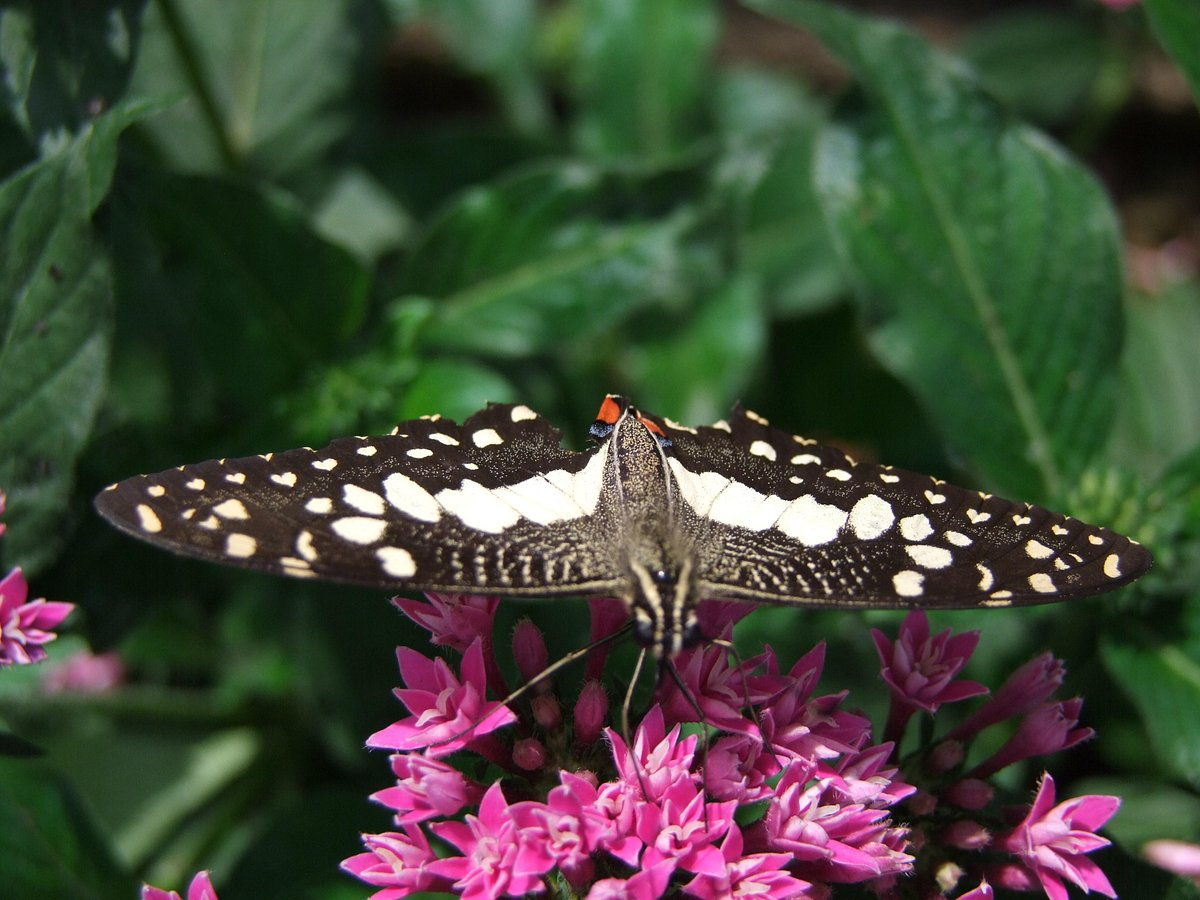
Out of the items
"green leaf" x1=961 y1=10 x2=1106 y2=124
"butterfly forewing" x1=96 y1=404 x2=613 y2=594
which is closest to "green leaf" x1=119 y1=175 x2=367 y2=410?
"butterfly forewing" x1=96 y1=404 x2=613 y2=594

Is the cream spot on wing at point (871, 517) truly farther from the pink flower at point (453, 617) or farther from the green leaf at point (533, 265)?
the green leaf at point (533, 265)

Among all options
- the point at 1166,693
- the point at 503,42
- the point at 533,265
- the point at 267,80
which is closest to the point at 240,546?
the point at 533,265

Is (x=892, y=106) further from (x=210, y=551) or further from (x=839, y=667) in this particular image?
(x=210, y=551)

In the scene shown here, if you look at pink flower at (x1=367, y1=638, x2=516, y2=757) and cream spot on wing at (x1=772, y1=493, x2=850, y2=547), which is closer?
pink flower at (x1=367, y1=638, x2=516, y2=757)

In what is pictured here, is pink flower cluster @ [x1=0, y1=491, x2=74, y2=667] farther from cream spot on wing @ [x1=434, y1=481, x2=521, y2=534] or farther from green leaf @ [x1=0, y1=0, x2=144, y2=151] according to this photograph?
green leaf @ [x1=0, y1=0, x2=144, y2=151]

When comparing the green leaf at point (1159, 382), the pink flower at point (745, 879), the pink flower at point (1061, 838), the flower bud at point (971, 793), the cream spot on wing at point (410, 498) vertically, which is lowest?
A: the green leaf at point (1159, 382)

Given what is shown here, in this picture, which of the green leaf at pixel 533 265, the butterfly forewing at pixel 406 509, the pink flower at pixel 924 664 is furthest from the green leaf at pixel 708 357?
the pink flower at pixel 924 664
